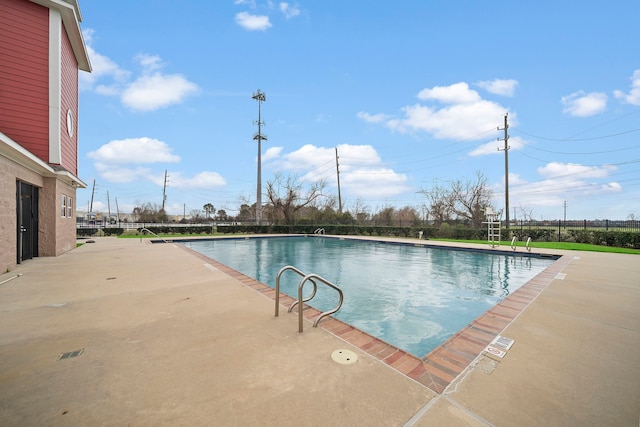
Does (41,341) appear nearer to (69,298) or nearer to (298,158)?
(69,298)

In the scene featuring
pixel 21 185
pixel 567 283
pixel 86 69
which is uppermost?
pixel 86 69

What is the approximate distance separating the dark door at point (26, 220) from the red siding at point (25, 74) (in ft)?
4.05

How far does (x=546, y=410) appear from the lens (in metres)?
1.80

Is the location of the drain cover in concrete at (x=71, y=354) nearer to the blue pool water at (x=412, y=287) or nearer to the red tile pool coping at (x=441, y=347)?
the red tile pool coping at (x=441, y=347)

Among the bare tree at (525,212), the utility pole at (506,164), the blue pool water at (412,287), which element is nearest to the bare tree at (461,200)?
the utility pole at (506,164)

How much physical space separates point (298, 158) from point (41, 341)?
2877 cm

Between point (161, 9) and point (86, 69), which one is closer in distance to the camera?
point (161, 9)

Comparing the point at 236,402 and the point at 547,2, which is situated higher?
the point at 547,2

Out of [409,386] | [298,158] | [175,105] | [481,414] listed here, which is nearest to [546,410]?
[481,414]

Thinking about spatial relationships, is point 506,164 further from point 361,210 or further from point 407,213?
point 361,210

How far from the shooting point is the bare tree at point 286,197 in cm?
2675

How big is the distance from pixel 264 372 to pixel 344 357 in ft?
2.38

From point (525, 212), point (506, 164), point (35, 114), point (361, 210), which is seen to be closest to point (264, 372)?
point (35, 114)

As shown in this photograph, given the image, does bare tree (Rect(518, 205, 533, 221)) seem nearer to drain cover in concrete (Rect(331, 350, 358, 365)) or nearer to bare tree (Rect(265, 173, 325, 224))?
bare tree (Rect(265, 173, 325, 224))
